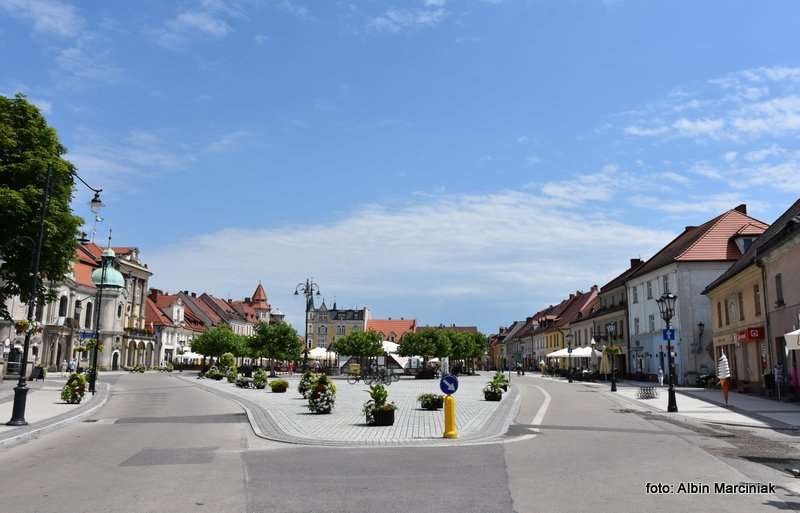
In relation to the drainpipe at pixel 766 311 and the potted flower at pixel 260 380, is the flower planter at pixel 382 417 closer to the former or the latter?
the drainpipe at pixel 766 311

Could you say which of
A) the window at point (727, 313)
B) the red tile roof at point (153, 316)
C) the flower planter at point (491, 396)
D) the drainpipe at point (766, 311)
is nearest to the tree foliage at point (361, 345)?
the window at point (727, 313)

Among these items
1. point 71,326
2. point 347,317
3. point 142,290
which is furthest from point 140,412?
point 347,317

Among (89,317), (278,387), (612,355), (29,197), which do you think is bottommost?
(278,387)

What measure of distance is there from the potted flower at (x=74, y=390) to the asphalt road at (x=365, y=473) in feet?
30.9

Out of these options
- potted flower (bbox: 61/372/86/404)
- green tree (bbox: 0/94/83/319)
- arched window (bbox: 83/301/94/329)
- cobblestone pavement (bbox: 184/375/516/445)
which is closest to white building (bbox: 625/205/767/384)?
cobblestone pavement (bbox: 184/375/516/445)

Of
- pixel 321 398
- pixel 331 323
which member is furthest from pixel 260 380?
pixel 331 323

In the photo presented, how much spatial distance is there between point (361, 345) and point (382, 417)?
154 feet

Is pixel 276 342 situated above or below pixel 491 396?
above

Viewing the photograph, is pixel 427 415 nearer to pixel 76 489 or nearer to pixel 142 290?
pixel 76 489

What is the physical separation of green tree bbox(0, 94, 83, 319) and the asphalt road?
47.1ft

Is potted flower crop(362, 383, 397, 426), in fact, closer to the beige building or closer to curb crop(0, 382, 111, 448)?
curb crop(0, 382, 111, 448)

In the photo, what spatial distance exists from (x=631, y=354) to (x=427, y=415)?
42.7 metres

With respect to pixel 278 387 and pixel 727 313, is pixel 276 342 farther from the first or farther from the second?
pixel 727 313

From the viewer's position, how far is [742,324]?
33.6 metres
